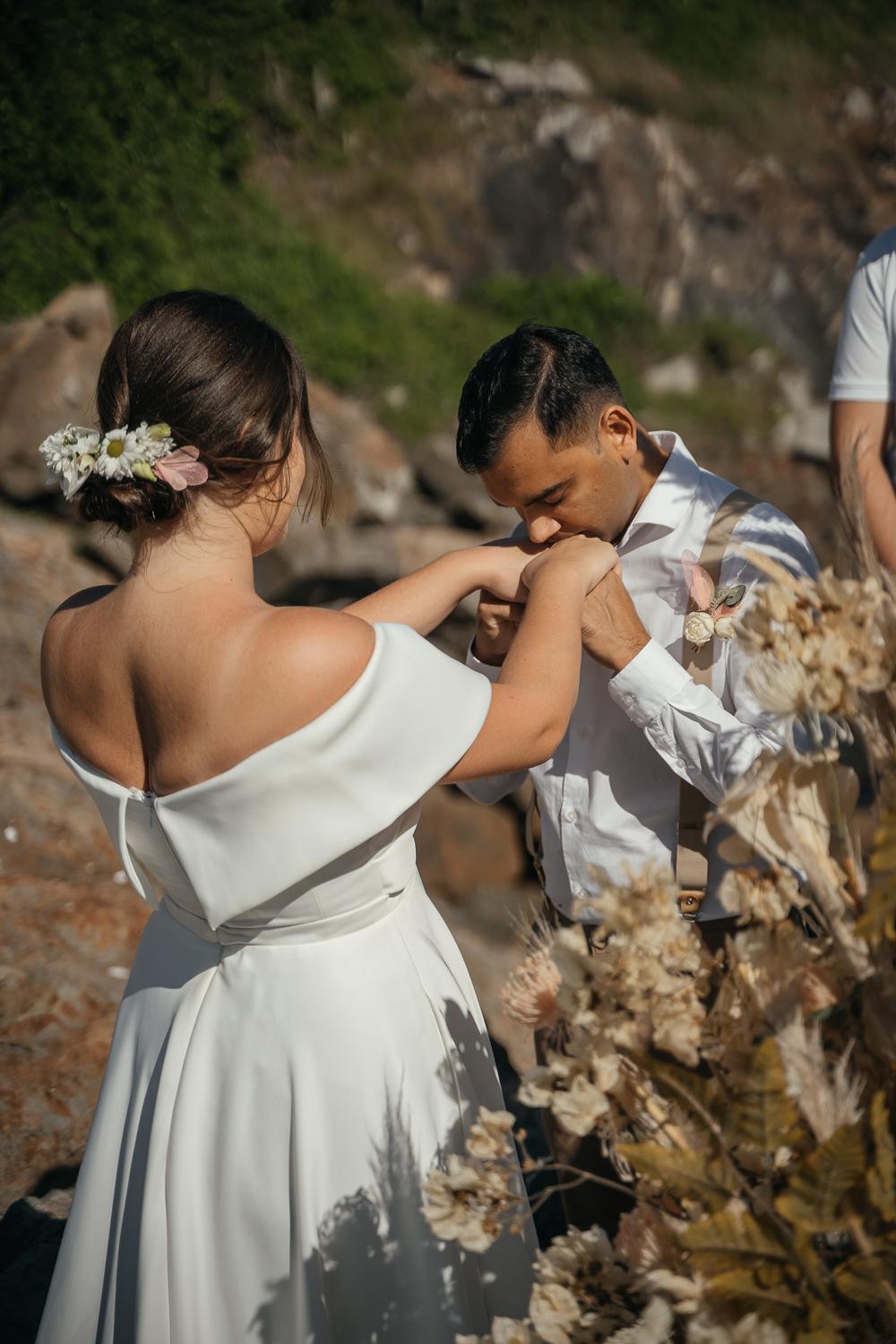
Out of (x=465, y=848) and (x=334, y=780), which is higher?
(x=334, y=780)

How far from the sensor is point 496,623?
243 cm

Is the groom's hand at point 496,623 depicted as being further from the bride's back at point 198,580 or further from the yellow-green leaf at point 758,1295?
the yellow-green leaf at point 758,1295

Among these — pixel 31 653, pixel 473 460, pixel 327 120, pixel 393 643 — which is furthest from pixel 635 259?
pixel 393 643

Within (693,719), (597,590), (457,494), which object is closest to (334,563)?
(457,494)

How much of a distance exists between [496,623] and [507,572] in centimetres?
12

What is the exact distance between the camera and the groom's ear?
2449 mm

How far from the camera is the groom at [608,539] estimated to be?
2.36 meters

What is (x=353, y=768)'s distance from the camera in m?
1.67

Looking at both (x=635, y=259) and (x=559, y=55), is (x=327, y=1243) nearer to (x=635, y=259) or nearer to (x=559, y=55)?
(x=635, y=259)

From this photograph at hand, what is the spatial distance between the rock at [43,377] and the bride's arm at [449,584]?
5227 mm

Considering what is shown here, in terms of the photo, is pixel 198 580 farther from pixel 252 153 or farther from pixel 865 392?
pixel 252 153

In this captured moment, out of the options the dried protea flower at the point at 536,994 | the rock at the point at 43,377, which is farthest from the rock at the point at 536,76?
the dried protea flower at the point at 536,994

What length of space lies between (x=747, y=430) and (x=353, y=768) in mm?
9638

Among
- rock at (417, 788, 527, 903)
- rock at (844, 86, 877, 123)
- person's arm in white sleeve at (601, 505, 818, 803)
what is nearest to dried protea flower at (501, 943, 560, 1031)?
person's arm in white sleeve at (601, 505, 818, 803)
